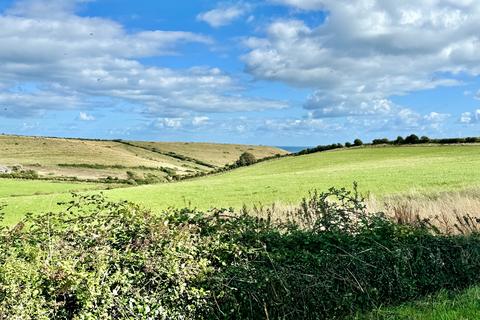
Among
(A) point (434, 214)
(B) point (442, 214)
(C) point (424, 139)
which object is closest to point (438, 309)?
(B) point (442, 214)

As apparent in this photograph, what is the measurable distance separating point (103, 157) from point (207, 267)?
405 ft

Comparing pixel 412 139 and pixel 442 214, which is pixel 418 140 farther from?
pixel 442 214

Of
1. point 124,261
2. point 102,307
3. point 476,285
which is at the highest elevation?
point 124,261

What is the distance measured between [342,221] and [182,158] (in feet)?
467

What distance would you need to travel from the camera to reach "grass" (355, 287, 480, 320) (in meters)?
7.30

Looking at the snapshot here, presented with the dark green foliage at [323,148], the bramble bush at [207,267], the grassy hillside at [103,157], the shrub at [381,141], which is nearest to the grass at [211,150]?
the grassy hillside at [103,157]

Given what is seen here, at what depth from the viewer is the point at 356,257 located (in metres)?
8.95

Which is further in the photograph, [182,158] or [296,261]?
[182,158]

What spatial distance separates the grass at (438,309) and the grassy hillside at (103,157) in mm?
91511

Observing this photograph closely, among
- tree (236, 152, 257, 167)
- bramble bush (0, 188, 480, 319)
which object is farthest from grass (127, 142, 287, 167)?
bramble bush (0, 188, 480, 319)

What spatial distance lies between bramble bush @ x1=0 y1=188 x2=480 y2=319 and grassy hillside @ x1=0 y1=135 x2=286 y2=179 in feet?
293

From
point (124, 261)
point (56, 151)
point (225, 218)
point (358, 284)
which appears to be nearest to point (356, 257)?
point (358, 284)

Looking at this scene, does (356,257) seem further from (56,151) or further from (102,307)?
(56,151)

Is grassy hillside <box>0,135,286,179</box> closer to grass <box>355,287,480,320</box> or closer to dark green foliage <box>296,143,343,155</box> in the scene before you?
dark green foliage <box>296,143,343,155</box>
